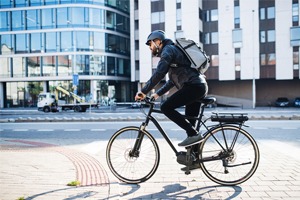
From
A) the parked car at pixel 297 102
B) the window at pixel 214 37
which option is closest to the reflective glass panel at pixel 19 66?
the window at pixel 214 37

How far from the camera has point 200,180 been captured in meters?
4.29

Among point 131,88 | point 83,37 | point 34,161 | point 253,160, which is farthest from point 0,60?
point 253,160

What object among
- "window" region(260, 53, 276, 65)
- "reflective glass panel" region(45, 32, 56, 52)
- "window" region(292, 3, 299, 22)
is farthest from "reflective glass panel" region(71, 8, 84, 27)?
"window" region(292, 3, 299, 22)

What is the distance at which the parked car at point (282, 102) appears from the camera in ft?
132

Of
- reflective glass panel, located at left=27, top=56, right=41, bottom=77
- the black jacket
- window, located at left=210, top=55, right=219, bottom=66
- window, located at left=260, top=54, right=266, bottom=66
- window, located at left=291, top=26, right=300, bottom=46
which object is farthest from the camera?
reflective glass panel, located at left=27, top=56, right=41, bottom=77

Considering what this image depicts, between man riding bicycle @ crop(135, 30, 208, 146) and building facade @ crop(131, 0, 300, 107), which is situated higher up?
building facade @ crop(131, 0, 300, 107)

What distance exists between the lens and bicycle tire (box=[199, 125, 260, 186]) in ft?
13.1

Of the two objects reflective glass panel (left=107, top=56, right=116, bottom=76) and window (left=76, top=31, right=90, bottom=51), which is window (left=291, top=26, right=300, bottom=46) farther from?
window (left=76, top=31, right=90, bottom=51)

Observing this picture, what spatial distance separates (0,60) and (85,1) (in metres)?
17.5

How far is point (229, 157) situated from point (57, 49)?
154ft

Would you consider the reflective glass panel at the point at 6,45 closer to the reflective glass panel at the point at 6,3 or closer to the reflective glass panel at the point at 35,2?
the reflective glass panel at the point at 6,3

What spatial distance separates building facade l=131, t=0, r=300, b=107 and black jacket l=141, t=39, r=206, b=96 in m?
35.7

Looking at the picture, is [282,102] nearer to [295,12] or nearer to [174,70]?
[295,12]

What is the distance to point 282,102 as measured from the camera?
40406 millimetres
